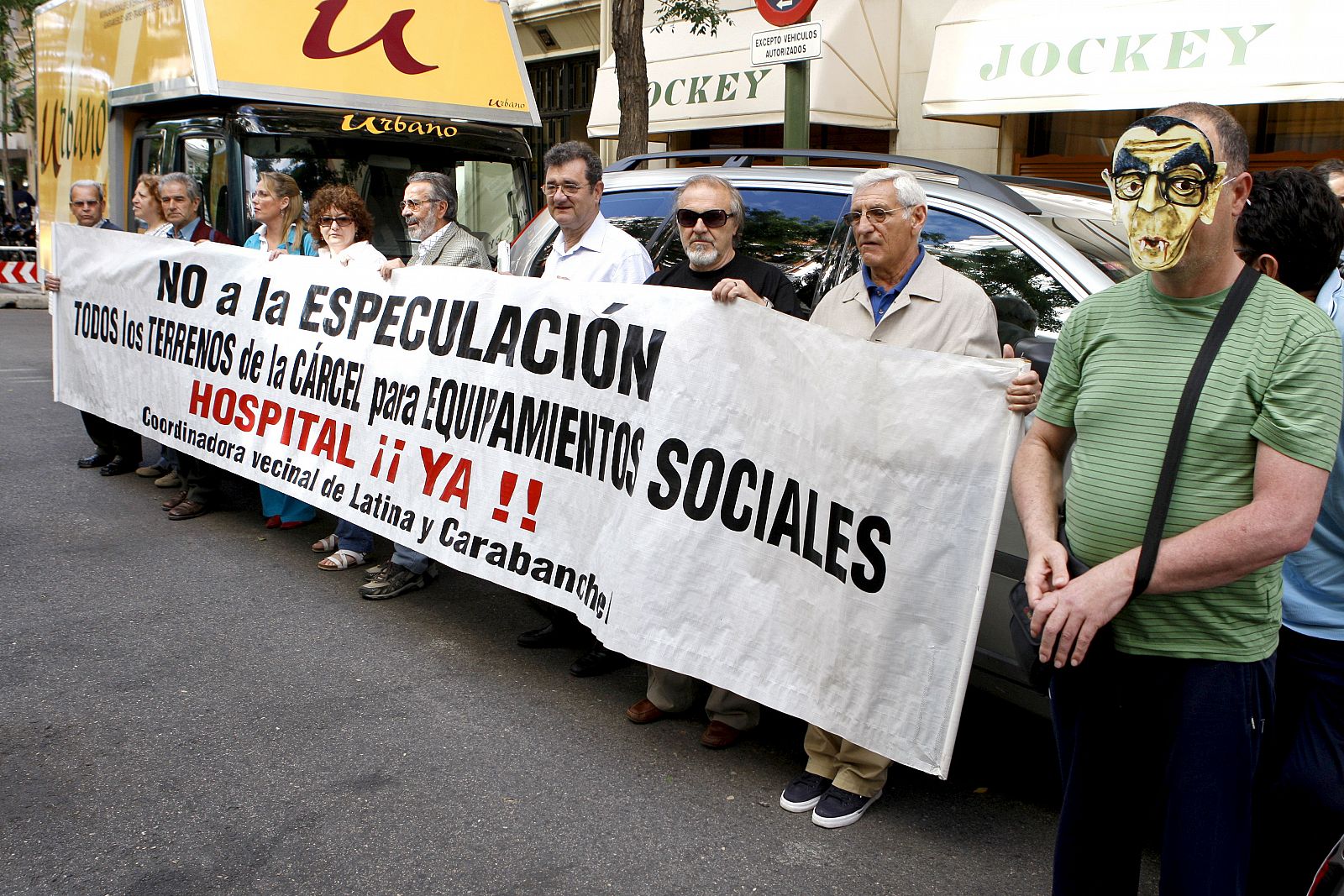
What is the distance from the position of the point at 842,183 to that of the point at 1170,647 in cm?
254

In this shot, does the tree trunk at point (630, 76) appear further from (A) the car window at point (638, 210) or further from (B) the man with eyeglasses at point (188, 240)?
(A) the car window at point (638, 210)

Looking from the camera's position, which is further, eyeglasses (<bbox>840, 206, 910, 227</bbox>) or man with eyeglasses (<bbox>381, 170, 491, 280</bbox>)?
man with eyeglasses (<bbox>381, 170, 491, 280</bbox>)

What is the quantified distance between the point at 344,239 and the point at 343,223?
8cm

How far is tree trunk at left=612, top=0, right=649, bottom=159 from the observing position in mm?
9719

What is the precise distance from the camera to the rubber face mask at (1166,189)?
82.1 inches

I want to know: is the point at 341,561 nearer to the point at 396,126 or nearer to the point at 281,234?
the point at 281,234

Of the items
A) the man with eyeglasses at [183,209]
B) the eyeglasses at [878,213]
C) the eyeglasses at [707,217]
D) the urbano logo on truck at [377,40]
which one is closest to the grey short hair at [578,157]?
the eyeglasses at [707,217]

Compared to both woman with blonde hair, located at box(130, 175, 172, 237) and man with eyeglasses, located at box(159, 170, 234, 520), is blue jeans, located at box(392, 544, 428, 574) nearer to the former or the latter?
man with eyeglasses, located at box(159, 170, 234, 520)

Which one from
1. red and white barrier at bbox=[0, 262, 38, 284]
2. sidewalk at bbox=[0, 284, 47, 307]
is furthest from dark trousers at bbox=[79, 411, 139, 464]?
sidewalk at bbox=[0, 284, 47, 307]

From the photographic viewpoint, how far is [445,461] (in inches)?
192

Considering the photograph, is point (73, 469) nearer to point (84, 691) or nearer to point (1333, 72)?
point (84, 691)

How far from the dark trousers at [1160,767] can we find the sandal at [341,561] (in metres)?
4.13

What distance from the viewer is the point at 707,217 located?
13.7 ft

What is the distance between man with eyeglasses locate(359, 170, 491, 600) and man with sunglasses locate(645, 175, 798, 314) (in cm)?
156
